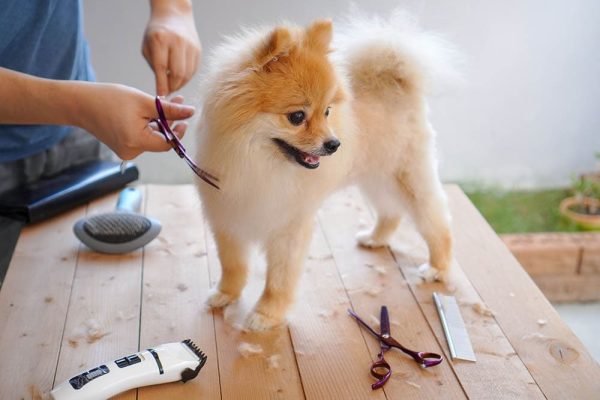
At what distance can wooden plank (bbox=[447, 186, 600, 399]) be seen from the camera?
4.61 ft

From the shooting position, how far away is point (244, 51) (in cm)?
132

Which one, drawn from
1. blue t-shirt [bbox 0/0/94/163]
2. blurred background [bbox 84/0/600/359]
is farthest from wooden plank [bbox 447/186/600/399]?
blue t-shirt [bbox 0/0/94/163]

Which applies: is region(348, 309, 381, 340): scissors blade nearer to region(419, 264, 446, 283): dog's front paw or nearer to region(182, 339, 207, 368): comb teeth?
region(419, 264, 446, 283): dog's front paw

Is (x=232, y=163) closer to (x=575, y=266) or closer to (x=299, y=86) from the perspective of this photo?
(x=299, y=86)

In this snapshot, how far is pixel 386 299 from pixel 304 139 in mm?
571

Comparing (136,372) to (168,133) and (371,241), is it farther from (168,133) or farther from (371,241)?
(371,241)

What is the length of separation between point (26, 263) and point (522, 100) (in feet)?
6.58

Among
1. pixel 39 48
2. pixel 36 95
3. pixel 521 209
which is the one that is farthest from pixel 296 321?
pixel 521 209

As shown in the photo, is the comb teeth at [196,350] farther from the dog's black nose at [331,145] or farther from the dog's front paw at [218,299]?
the dog's black nose at [331,145]

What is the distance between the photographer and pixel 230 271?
63.9 inches

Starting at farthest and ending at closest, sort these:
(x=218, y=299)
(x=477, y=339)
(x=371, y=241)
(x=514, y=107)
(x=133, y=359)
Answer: (x=514, y=107)
(x=371, y=241)
(x=218, y=299)
(x=477, y=339)
(x=133, y=359)

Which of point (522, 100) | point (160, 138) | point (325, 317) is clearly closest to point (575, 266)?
point (522, 100)

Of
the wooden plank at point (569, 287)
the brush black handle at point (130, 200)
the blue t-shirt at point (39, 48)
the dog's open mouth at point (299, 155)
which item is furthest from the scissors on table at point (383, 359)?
the wooden plank at point (569, 287)

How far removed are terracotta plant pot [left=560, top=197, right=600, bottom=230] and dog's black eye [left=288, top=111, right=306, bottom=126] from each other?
1.69 meters
